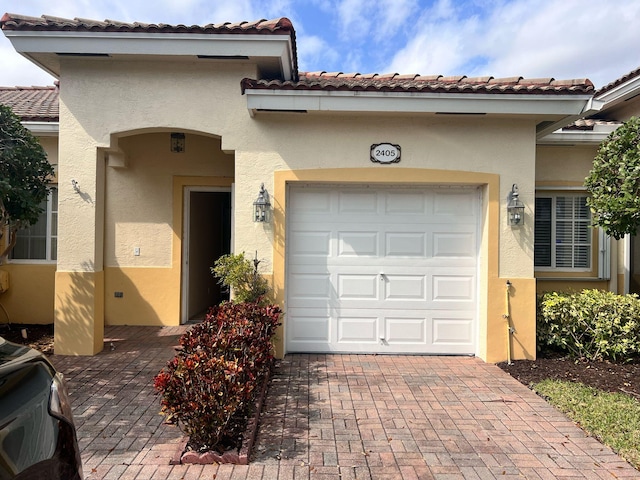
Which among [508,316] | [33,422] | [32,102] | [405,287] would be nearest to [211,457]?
[33,422]

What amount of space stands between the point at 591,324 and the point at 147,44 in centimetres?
783

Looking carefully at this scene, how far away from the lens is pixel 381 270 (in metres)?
6.85

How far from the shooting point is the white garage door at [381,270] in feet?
22.4

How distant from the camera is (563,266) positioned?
8.28 metres

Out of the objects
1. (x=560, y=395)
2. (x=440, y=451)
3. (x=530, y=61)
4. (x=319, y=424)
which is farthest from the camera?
(x=530, y=61)

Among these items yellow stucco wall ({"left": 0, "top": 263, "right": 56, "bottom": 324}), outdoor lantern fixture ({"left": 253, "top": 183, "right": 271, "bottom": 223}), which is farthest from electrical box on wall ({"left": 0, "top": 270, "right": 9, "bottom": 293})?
outdoor lantern fixture ({"left": 253, "top": 183, "right": 271, "bottom": 223})

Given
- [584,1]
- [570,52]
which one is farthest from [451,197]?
[570,52]

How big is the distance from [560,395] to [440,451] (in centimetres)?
221

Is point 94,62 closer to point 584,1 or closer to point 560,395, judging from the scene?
point 560,395

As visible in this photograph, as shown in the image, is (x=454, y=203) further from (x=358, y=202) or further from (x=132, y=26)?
(x=132, y=26)

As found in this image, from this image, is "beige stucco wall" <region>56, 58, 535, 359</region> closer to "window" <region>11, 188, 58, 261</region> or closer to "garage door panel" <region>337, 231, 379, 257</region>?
"garage door panel" <region>337, 231, 379, 257</region>

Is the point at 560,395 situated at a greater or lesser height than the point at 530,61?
lesser

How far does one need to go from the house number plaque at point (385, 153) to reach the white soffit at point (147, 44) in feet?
6.59

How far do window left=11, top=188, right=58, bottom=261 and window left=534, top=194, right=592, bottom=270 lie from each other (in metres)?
9.68
